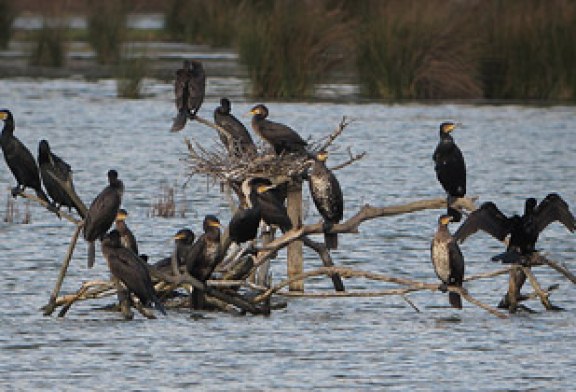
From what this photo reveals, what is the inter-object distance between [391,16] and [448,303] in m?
17.8

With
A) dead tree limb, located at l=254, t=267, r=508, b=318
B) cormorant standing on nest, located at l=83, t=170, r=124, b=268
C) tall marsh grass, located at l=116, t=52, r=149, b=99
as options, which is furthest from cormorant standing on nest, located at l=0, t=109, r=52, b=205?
tall marsh grass, located at l=116, t=52, r=149, b=99

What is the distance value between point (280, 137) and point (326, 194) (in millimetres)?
994

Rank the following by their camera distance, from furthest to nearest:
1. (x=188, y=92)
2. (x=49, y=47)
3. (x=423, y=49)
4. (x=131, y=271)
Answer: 1. (x=49, y=47)
2. (x=423, y=49)
3. (x=188, y=92)
4. (x=131, y=271)

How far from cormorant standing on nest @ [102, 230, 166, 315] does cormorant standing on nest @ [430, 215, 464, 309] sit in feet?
6.24

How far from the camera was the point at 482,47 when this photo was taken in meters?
30.0

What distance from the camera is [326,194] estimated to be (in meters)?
11.4

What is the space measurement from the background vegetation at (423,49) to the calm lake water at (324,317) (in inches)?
136

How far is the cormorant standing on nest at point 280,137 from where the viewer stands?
39.6 ft

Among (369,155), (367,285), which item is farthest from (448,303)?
(369,155)

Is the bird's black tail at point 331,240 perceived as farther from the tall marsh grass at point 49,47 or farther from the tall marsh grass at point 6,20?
the tall marsh grass at point 6,20

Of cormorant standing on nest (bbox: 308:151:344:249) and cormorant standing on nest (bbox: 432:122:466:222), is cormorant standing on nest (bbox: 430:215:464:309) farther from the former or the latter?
cormorant standing on nest (bbox: 308:151:344:249)

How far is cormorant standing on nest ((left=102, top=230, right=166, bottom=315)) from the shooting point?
1076 centimetres

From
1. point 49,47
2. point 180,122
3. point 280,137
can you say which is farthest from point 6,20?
point 280,137

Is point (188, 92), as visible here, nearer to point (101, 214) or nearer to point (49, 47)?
point (101, 214)
